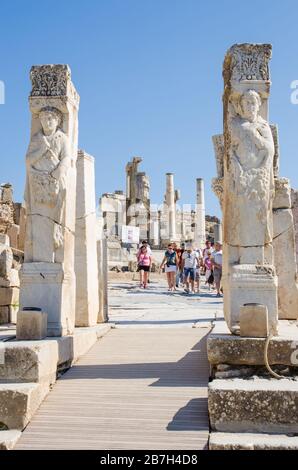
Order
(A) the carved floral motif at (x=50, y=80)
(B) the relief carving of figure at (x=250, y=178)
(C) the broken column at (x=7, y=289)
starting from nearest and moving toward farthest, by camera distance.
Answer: (B) the relief carving of figure at (x=250, y=178) < (A) the carved floral motif at (x=50, y=80) < (C) the broken column at (x=7, y=289)

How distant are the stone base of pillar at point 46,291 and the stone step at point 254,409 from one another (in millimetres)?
2236

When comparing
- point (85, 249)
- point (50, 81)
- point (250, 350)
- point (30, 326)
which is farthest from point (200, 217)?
point (250, 350)

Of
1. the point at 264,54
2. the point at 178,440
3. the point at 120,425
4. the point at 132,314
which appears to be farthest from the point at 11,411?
the point at 132,314

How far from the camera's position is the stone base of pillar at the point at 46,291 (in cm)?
598

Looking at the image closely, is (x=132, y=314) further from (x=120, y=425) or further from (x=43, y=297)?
(x=120, y=425)

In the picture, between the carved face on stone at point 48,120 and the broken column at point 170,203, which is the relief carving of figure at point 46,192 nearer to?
the carved face on stone at point 48,120

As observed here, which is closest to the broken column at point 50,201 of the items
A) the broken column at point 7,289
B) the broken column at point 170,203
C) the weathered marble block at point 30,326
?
the weathered marble block at point 30,326

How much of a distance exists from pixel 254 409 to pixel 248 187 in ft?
7.74

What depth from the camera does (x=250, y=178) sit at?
5691mm

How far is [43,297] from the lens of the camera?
6004mm

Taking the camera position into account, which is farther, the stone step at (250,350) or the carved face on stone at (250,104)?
the carved face on stone at (250,104)

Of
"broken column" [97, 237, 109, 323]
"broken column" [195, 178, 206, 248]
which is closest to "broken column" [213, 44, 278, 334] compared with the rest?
"broken column" [97, 237, 109, 323]

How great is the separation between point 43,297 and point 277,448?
309 centimetres

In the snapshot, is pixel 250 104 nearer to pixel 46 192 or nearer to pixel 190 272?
pixel 46 192
